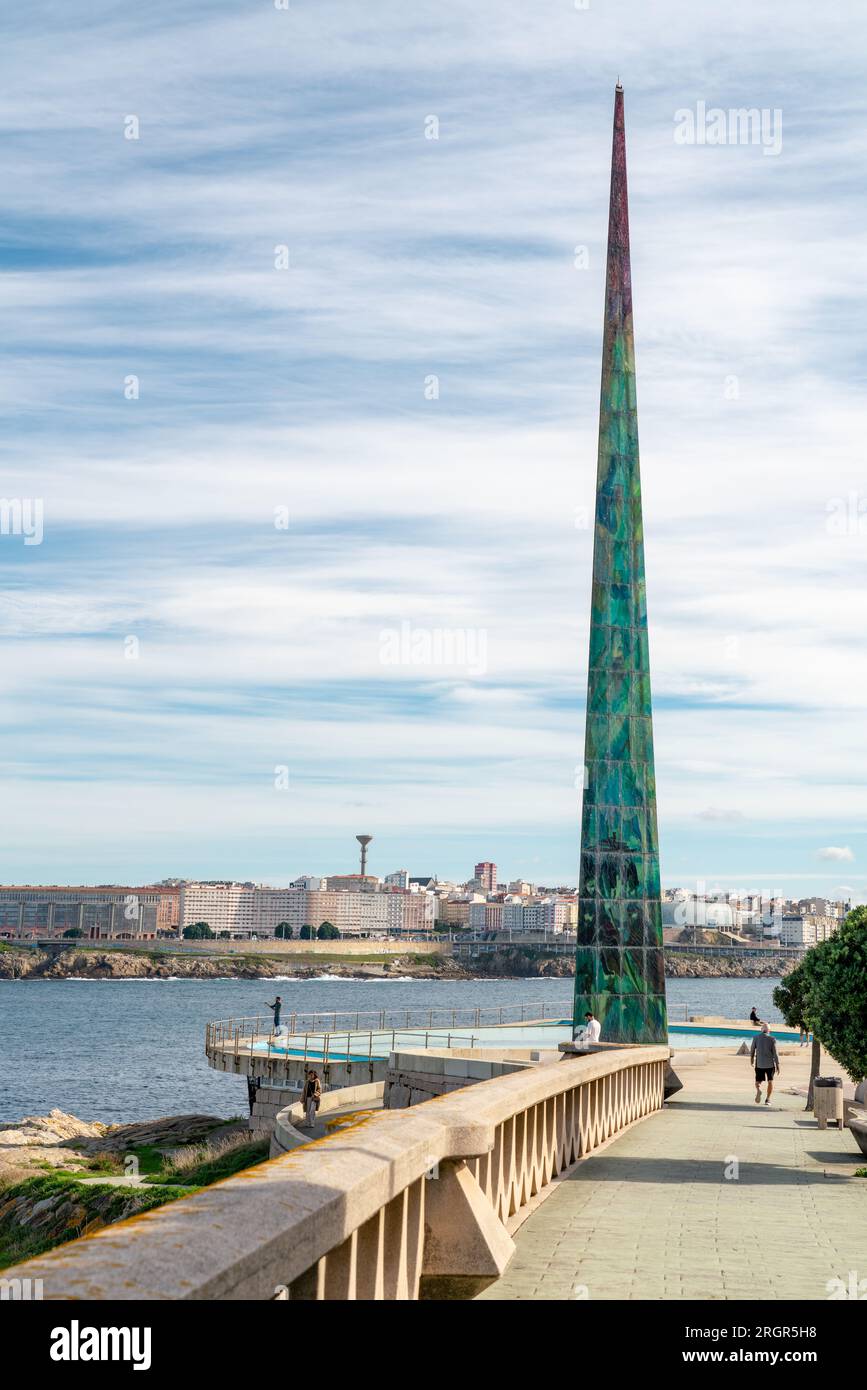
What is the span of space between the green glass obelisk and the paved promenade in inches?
518

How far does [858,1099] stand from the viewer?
18.9m

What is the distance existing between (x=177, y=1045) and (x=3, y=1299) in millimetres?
100327

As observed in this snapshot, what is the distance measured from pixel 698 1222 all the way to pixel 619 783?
74.7 ft

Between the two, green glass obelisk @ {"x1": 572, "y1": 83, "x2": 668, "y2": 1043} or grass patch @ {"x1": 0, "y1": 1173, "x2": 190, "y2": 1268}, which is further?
green glass obelisk @ {"x1": 572, "y1": 83, "x2": 668, "y2": 1043}

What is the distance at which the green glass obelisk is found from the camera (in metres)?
33.8

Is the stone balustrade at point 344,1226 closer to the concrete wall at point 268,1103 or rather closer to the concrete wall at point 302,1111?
the concrete wall at point 302,1111

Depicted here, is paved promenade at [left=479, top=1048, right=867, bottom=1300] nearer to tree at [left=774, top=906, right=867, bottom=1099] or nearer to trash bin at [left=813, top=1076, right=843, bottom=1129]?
trash bin at [left=813, top=1076, right=843, bottom=1129]

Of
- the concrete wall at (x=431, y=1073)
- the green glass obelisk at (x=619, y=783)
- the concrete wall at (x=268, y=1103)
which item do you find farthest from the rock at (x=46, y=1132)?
the green glass obelisk at (x=619, y=783)

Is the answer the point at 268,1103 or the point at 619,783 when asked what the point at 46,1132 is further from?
the point at 619,783

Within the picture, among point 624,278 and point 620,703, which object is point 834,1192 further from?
point 624,278

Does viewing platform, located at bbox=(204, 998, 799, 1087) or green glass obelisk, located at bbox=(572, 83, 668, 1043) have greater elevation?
green glass obelisk, located at bbox=(572, 83, 668, 1043)

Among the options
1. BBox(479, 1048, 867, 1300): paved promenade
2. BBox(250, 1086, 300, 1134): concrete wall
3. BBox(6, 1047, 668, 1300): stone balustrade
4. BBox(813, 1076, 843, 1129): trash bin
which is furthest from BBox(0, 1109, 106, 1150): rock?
BBox(6, 1047, 668, 1300): stone balustrade

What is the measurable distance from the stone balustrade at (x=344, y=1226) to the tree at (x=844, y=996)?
21.7 ft
